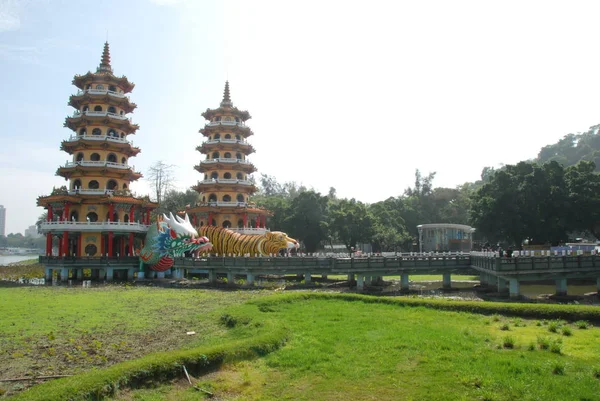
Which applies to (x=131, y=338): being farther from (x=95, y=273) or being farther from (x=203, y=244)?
(x=95, y=273)

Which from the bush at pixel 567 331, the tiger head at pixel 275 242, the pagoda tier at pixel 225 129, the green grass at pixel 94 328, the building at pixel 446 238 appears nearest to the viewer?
the green grass at pixel 94 328

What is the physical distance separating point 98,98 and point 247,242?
2451 centimetres

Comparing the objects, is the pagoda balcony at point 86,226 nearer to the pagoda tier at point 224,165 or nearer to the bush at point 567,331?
the pagoda tier at point 224,165

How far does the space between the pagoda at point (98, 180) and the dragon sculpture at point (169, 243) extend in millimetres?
5160

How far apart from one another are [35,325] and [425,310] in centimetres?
1738

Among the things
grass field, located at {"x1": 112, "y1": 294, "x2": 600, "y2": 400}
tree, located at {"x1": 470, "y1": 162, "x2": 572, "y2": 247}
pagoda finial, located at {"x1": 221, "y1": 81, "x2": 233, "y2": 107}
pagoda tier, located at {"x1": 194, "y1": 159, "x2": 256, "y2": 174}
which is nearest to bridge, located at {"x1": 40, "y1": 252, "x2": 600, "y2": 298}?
tree, located at {"x1": 470, "y1": 162, "x2": 572, "y2": 247}

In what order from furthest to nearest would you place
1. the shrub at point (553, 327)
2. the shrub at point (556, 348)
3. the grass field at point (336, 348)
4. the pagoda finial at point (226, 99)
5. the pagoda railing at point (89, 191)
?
1. the pagoda finial at point (226, 99)
2. the pagoda railing at point (89, 191)
3. the shrub at point (553, 327)
4. the shrub at point (556, 348)
5. the grass field at point (336, 348)

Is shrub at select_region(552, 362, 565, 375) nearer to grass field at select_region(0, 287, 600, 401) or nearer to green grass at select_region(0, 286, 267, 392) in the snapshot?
grass field at select_region(0, 287, 600, 401)

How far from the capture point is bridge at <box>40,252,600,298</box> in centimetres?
3281

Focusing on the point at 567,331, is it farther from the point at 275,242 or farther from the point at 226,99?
the point at 226,99

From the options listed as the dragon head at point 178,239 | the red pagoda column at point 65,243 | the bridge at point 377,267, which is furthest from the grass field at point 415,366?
the red pagoda column at point 65,243

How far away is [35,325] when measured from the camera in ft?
67.5

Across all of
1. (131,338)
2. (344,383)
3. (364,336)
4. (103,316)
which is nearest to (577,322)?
(364,336)

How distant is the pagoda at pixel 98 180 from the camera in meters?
50.0
